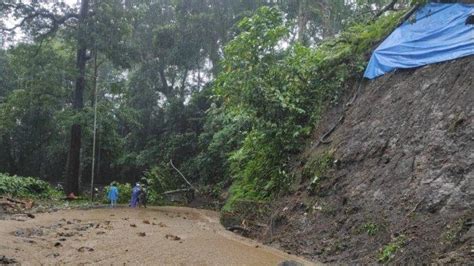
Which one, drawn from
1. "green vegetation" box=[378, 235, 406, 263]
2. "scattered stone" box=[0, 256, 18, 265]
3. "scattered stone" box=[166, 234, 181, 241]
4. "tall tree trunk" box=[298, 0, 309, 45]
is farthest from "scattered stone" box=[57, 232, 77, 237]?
"tall tree trunk" box=[298, 0, 309, 45]

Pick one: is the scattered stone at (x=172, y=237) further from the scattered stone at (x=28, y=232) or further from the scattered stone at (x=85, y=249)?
the scattered stone at (x=28, y=232)

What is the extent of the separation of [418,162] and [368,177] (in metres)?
1.04

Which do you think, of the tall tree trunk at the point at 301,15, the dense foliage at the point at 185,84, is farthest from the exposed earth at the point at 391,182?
the tall tree trunk at the point at 301,15

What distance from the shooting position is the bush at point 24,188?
55.0ft

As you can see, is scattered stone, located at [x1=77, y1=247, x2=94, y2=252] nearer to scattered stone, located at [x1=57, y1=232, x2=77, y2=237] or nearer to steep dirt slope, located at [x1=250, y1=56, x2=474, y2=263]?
scattered stone, located at [x1=57, y1=232, x2=77, y2=237]

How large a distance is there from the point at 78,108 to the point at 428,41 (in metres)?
16.0

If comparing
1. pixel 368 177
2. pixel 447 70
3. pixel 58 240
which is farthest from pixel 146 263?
pixel 447 70

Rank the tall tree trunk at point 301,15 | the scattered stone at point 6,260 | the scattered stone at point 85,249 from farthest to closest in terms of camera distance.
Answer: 1. the tall tree trunk at point 301,15
2. the scattered stone at point 85,249
3. the scattered stone at point 6,260

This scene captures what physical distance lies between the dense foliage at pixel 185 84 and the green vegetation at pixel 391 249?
165 inches

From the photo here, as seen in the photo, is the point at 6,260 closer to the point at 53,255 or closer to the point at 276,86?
the point at 53,255

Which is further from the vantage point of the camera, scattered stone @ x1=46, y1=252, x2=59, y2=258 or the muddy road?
the muddy road

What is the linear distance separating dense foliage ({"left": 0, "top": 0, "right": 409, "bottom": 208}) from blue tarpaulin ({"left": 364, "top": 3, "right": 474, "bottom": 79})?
91 centimetres

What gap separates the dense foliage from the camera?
36.6ft

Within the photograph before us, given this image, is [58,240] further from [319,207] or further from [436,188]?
[436,188]
